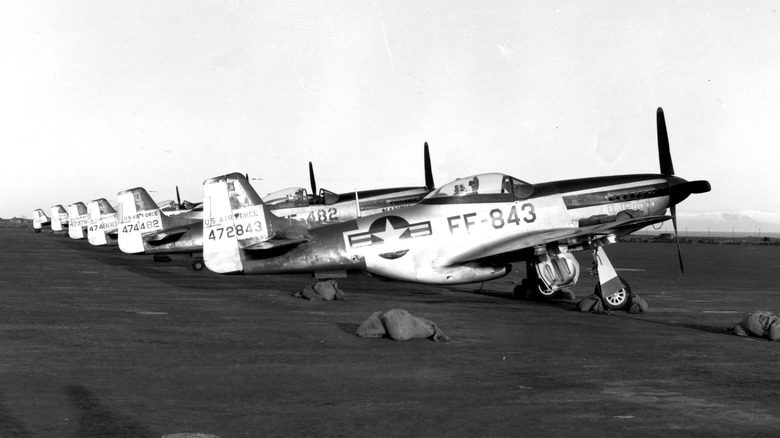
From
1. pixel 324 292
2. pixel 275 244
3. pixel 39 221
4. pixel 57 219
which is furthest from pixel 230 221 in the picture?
pixel 39 221

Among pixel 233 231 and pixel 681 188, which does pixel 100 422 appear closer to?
pixel 233 231

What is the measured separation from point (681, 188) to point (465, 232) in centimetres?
505

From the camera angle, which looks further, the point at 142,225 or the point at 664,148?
the point at 142,225

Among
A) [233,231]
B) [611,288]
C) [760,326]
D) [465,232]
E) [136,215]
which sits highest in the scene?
[136,215]

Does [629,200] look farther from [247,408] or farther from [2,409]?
[2,409]

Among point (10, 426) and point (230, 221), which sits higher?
point (230, 221)

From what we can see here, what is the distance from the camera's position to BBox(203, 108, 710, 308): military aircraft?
51.2 feet

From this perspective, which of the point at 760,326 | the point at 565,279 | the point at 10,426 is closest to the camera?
the point at 10,426

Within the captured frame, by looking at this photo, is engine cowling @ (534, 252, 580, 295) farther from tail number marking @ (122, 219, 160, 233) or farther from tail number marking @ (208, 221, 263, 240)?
tail number marking @ (122, 219, 160, 233)

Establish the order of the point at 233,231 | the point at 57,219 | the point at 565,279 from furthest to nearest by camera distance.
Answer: the point at 57,219
the point at 233,231
the point at 565,279

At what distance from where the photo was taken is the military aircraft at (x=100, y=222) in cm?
3881

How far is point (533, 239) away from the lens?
16000 millimetres

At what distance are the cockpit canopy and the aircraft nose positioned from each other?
336cm

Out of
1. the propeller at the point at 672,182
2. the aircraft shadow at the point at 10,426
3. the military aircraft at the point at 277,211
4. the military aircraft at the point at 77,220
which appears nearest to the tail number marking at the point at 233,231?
the military aircraft at the point at 277,211
